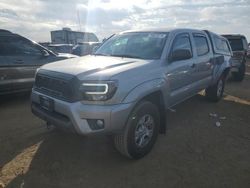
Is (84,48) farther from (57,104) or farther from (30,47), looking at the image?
(57,104)

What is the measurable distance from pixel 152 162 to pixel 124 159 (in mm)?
405

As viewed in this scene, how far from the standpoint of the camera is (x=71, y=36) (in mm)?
29781

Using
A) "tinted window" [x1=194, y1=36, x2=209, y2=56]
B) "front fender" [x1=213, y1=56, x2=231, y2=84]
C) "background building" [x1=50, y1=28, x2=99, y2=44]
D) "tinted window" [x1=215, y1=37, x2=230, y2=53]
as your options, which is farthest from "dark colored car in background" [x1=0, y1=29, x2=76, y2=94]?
"background building" [x1=50, y1=28, x2=99, y2=44]

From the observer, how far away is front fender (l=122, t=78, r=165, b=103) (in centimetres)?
330

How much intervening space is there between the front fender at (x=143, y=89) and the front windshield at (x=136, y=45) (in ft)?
1.60

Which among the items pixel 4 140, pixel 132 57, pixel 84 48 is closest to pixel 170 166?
pixel 132 57

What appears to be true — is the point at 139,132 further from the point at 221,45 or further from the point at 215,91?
the point at 221,45

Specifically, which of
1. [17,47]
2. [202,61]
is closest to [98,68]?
[202,61]

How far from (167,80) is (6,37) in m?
4.26

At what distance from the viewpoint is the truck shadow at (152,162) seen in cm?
328

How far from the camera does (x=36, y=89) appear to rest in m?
3.92

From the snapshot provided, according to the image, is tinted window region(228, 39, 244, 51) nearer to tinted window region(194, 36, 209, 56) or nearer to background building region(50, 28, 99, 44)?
tinted window region(194, 36, 209, 56)

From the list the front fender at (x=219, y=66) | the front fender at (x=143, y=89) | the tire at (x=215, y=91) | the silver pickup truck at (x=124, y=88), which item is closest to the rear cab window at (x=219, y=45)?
the front fender at (x=219, y=66)

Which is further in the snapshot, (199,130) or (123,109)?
(199,130)
